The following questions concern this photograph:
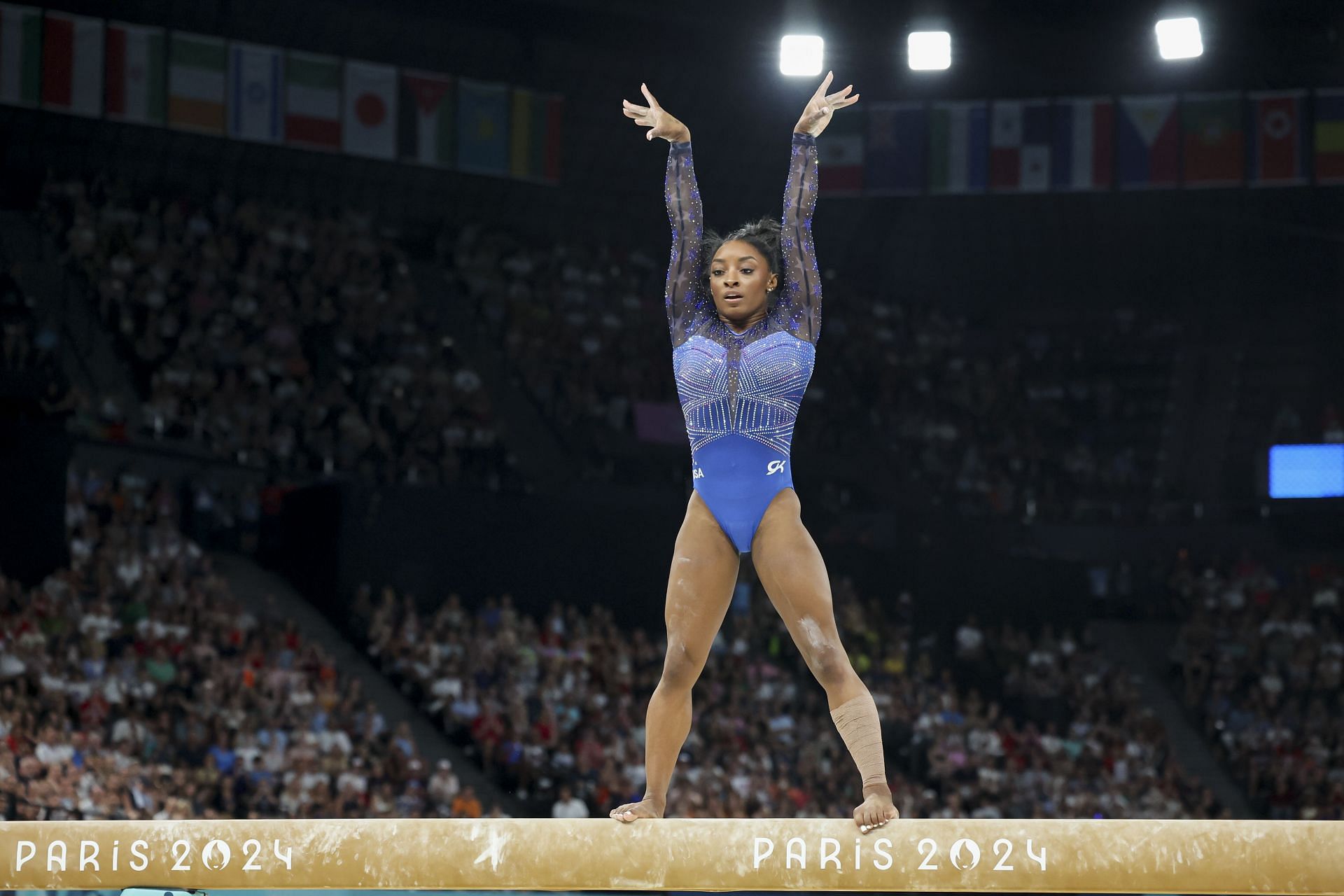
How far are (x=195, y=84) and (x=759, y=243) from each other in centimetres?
1727

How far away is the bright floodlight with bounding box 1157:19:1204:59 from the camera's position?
19.3 metres

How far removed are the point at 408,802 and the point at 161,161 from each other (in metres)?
11.7

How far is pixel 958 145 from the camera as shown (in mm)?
23406

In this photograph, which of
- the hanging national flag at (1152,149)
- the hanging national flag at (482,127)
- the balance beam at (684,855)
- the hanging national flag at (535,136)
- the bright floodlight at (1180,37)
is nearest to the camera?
the balance beam at (684,855)

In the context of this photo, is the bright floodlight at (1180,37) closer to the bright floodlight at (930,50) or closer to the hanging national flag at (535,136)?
the bright floodlight at (930,50)

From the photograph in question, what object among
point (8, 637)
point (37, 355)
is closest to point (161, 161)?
point (37, 355)

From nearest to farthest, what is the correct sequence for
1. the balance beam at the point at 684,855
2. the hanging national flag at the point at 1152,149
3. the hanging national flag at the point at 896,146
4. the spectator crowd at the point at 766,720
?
the balance beam at the point at 684,855, the spectator crowd at the point at 766,720, the hanging national flag at the point at 1152,149, the hanging national flag at the point at 896,146

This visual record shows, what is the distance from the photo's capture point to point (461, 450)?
64.1 ft

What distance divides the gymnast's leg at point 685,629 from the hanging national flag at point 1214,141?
1941 centimetres

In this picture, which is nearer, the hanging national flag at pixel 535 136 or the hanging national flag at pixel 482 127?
the hanging national flag at pixel 482 127

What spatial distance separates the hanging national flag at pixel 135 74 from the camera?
20.7 metres

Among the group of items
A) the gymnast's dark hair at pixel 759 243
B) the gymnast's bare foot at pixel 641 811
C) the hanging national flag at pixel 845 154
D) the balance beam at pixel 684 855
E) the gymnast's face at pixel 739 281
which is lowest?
the balance beam at pixel 684 855

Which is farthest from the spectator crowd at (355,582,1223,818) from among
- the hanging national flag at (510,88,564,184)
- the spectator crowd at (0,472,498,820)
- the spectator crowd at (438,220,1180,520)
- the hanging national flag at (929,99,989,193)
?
the hanging national flag at (510,88,564,184)

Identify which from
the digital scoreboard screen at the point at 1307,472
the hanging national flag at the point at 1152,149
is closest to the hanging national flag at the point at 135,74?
the hanging national flag at the point at 1152,149
